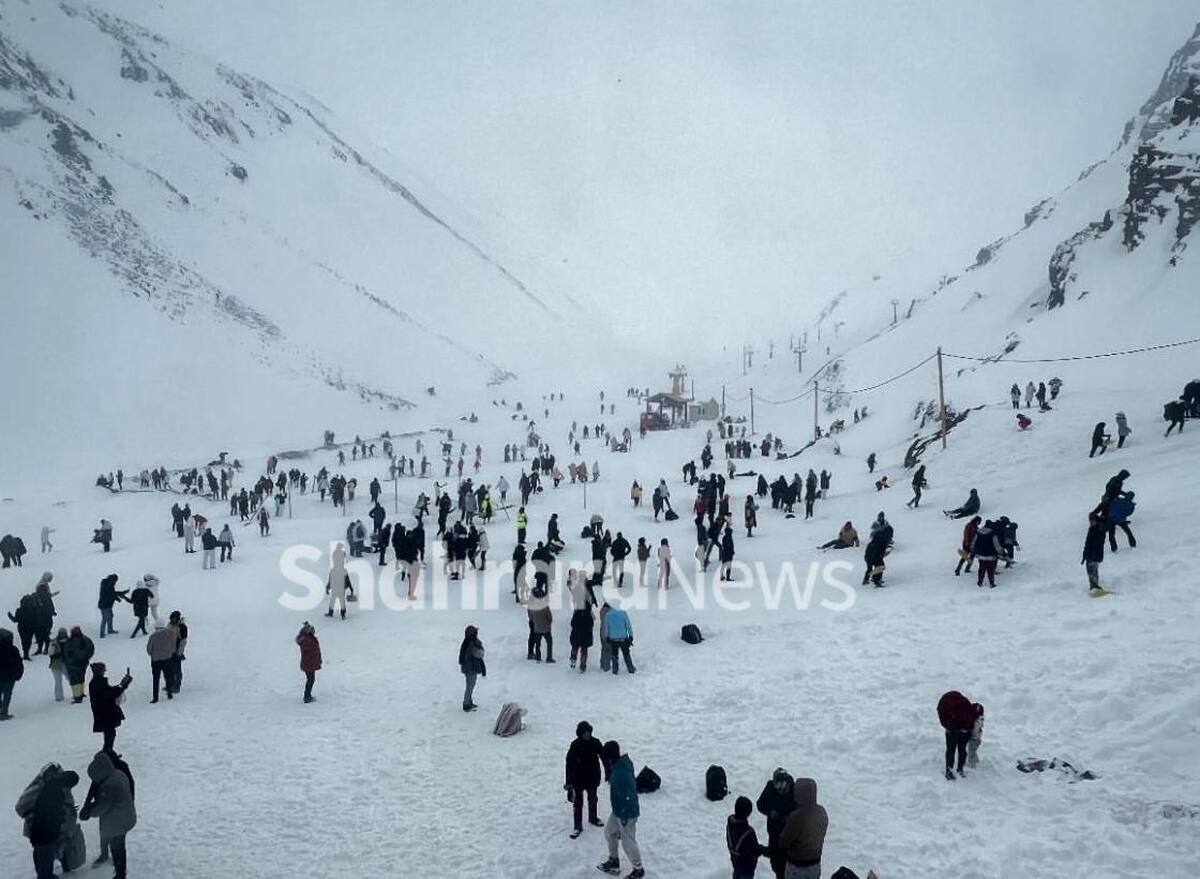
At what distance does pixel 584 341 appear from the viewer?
140875 millimetres

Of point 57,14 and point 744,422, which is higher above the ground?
point 57,14

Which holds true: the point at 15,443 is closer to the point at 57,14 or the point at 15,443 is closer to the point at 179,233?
the point at 179,233

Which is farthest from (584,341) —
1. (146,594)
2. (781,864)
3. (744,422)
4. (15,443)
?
(781,864)

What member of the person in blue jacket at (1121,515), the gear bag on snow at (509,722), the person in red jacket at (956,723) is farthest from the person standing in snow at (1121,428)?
the gear bag on snow at (509,722)

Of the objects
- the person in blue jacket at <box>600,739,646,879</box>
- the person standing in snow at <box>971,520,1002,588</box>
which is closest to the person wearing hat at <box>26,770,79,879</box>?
the person in blue jacket at <box>600,739,646,879</box>

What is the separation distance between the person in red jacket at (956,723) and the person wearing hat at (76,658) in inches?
538

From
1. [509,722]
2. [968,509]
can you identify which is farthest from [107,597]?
[968,509]

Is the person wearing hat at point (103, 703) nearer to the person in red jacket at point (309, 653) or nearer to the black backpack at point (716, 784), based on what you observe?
the person in red jacket at point (309, 653)

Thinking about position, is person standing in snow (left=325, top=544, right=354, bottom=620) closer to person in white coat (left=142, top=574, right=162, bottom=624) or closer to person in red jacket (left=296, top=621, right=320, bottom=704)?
person in white coat (left=142, top=574, right=162, bottom=624)

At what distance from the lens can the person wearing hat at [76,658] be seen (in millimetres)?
12000

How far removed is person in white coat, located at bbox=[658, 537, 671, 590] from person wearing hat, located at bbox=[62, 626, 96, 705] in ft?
41.1

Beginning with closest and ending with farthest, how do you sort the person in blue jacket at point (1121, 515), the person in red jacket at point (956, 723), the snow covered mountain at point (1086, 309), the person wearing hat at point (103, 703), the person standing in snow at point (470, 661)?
1. the person in red jacket at point (956, 723)
2. the person wearing hat at point (103, 703)
3. the person standing in snow at point (470, 661)
4. the person in blue jacket at point (1121, 515)
5. the snow covered mountain at point (1086, 309)

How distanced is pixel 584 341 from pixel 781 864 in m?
137

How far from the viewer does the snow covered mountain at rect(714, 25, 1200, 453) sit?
121 ft
